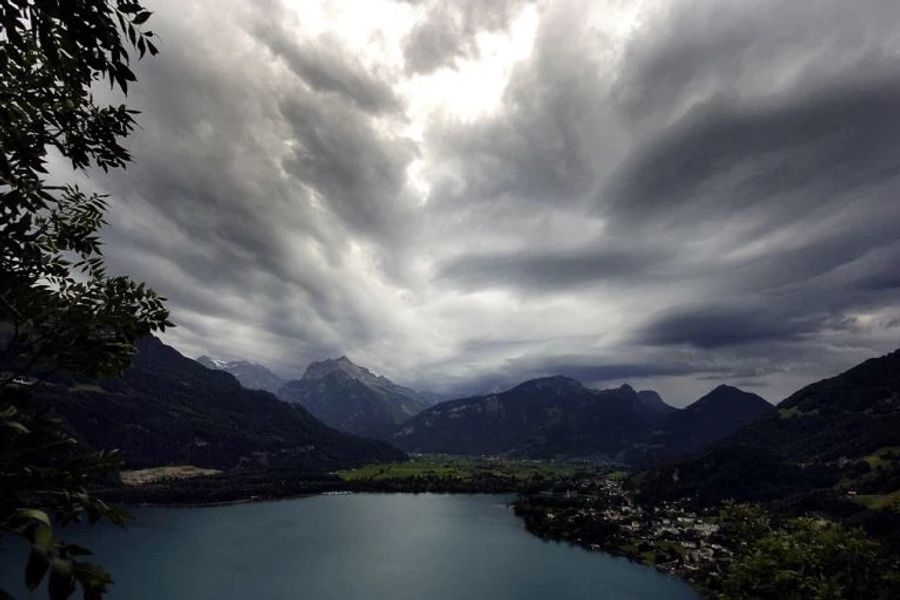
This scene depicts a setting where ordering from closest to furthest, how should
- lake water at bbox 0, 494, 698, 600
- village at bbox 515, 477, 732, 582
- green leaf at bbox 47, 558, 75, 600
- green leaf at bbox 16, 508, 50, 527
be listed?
1. green leaf at bbox 47, 558, 75, 600
2. green leaf at bbox 16, 508, 50, 527
3. lake water at bbox 0, 494, 698, 600
4. village at bbox 515, 477, 732, 582

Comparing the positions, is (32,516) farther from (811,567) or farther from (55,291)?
(811,567)

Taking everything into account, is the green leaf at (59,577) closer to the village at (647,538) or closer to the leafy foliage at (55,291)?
the leafy foliage at (55,291)

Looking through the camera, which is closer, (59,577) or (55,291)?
(59,577)

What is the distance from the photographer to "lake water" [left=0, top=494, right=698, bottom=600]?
112688 mm

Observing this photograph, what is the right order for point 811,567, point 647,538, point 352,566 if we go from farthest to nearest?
point 647,538, point 352,566, point 811,567

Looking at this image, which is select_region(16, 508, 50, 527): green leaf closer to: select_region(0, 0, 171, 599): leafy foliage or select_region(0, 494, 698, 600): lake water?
select_region(0, 0, 171, 599): leafy foliage

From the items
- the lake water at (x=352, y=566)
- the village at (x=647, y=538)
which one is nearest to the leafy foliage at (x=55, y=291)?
the lake water at (x=352, y=566)

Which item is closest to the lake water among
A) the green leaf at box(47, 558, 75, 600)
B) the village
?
the village

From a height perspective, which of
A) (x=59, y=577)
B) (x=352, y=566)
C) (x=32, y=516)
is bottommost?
(x=352, y=566)

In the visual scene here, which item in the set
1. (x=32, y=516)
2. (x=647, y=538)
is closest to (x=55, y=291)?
(x=32, y=516)

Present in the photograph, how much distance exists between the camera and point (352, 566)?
449ft

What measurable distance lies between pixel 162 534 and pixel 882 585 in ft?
666

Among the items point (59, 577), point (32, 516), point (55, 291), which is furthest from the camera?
point (55, 291)

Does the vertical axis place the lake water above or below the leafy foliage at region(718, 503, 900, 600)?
below
